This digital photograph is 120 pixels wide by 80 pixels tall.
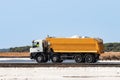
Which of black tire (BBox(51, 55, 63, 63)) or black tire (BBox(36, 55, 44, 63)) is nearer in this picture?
black tire (BBox(51, 55, 63, 63))

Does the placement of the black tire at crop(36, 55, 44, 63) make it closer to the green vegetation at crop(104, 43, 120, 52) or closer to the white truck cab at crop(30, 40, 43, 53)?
the white truck cab at crop(30, 40, 43, 53)

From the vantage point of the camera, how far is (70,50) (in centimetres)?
4872

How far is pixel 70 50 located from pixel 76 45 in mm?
738

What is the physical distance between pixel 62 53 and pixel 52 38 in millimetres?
1822

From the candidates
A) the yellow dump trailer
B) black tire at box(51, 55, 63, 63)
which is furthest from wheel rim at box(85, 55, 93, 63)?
black tire at box(51, 55, 63, 63)

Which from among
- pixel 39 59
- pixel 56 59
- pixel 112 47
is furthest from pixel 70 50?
pixel 112 47

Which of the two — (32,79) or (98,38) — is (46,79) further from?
(98,38)

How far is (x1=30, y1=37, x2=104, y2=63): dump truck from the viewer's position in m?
48.4

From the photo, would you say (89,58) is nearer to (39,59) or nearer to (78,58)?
(78,58)

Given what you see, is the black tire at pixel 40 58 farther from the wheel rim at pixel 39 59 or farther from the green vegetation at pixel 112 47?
the green vegetation at pixel 112 47

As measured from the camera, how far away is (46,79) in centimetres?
2881

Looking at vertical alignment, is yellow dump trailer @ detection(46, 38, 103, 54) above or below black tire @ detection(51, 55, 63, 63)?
above

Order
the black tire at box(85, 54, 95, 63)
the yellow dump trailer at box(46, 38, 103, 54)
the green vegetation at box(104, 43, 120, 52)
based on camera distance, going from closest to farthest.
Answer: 1. the black tire at box(85, 54, 95, 63)
2. the yellow dump trailer at box(46, 38, 103, 54)
3. the green vegetation at box(104, 43, 120, 52)

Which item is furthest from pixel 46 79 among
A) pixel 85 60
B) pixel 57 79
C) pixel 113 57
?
pixel 113 57
